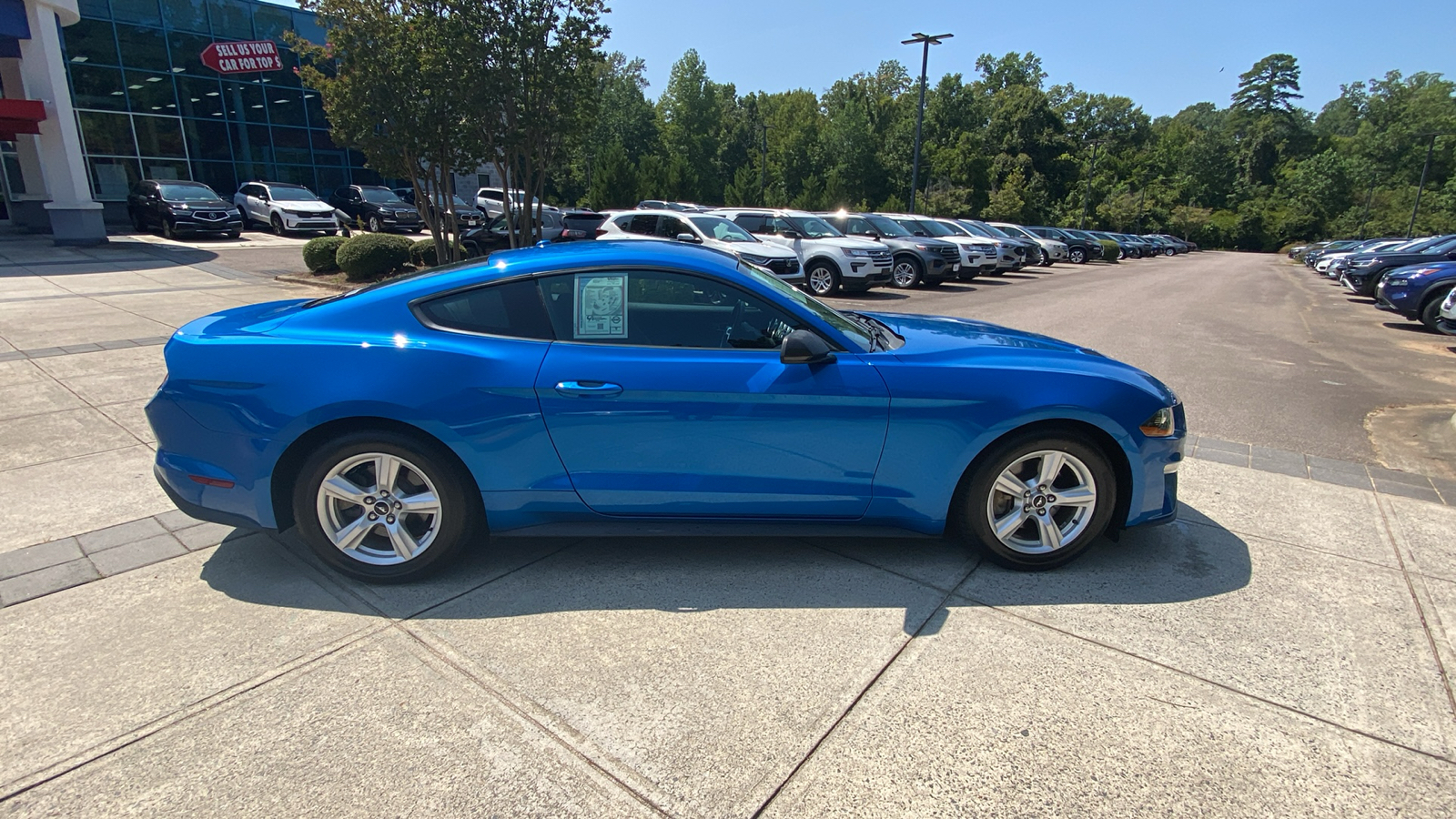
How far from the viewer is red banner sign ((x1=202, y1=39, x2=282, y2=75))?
27781 millimetres

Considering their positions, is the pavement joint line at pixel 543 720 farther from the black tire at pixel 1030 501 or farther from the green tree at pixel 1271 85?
the green tree at pixel 1271 85

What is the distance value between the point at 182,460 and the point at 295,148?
1337 inches

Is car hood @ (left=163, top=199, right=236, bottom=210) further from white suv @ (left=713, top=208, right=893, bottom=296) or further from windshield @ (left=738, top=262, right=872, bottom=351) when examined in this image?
windshield @ (left=738, top=262, right=872, bottom=351)

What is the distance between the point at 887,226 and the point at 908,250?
5.99 feet

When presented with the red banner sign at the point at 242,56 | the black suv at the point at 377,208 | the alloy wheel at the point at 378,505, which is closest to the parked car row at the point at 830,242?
the alloy wheel at the point at 378,505

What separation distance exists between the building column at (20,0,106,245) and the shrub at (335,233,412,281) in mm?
10512

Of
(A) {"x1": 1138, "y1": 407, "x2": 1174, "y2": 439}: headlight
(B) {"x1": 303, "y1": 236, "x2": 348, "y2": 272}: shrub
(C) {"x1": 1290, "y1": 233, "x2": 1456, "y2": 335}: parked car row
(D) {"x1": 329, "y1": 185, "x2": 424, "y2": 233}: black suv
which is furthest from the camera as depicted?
(D) {"x1": 329, "y1": 185, "x2": 424, "y2": 233}: black suv

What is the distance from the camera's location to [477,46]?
472 inches

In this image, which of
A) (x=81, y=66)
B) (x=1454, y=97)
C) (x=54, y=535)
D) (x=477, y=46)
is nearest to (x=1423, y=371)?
(x=54, y=535)

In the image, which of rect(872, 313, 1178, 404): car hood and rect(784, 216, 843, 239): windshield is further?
rect(784, 216, 843, 239): windshield

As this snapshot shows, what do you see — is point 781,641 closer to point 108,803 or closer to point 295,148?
point 108,803

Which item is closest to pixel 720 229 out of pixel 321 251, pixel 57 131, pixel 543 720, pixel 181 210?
pixel 321 251

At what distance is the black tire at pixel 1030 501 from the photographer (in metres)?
3.35

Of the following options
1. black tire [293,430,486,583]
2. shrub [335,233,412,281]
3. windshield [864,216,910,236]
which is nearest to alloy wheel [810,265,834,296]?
windshield [864,216,910,236]
